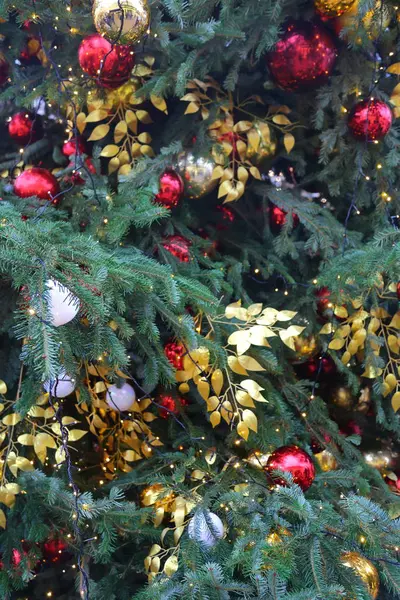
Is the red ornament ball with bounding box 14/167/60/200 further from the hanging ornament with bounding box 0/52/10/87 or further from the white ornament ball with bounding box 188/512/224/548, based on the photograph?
the white ornament ball with bounding box 188/512/224/548

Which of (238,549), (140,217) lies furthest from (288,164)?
(238,549)

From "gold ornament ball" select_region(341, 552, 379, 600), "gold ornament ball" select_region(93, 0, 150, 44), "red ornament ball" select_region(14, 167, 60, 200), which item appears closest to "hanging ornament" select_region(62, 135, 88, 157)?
"red ornament ball" select_region(14, 167, 60, 200)

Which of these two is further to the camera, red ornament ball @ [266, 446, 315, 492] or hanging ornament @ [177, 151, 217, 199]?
hanging ornament @ [177, 151, 217, 199]

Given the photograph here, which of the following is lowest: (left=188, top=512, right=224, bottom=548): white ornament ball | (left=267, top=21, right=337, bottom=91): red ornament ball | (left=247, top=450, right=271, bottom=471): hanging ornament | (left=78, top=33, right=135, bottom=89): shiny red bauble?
(left=247, top=450, right=271, bottom=471): hanging ornament

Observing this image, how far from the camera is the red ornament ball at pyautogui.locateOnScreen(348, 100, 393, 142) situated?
122cm

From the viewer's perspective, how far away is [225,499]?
99 centimetres

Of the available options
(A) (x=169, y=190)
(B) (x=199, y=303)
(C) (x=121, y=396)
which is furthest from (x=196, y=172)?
(C) (x=121, y=396)

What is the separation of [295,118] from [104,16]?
0.51 metres

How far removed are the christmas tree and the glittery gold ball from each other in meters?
0.01

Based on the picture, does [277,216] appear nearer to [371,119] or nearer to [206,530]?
[371,119]

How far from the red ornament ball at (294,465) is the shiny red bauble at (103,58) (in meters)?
0.80

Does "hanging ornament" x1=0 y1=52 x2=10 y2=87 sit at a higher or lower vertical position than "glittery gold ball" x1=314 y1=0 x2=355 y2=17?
lower

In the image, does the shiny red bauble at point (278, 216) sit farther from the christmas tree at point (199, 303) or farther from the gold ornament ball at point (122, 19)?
the gold ornament ball at point (122, 19)

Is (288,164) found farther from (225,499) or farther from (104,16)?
(225,499)
